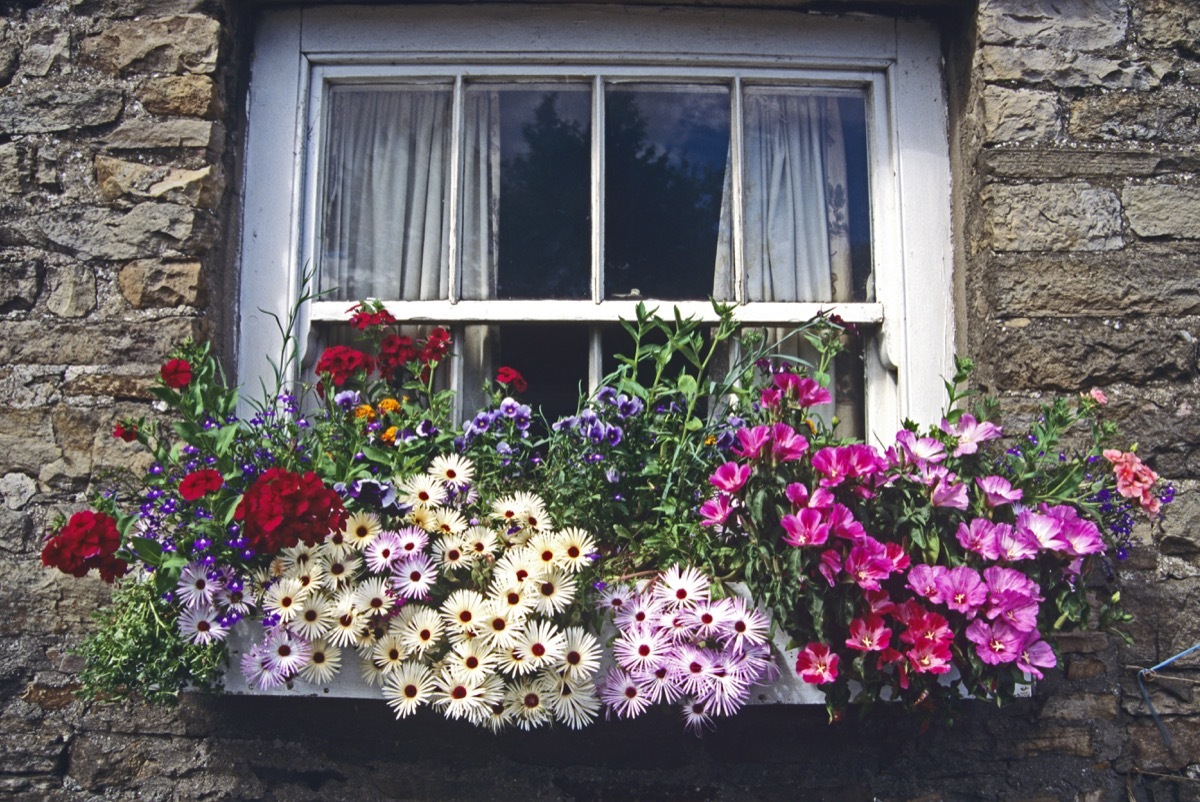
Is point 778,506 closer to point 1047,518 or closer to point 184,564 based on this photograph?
point 1047,518

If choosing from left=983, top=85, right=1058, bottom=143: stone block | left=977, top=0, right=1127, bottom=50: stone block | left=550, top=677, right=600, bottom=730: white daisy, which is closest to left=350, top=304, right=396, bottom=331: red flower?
left=550, top=677, right=600, bottom=730: white daisy

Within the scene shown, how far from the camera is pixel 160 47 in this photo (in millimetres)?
2467

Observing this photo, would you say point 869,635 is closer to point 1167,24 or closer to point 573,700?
point 573,700

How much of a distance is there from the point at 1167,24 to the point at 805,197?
95cm

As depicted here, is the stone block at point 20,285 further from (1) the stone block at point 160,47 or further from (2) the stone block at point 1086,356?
(2) the stone block at point 1086,356

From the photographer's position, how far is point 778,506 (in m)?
1.94

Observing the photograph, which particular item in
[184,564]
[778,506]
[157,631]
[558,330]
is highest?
[558,330]

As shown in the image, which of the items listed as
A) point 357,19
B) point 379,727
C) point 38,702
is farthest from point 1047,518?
point 38,702

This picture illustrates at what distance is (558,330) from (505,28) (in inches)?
32.2

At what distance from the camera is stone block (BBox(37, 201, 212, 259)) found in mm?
2385

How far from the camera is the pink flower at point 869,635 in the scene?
73.2 inches

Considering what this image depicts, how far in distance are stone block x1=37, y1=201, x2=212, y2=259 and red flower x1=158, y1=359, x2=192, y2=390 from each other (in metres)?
0.45

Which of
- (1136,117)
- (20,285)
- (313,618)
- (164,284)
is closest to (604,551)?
(313,618)

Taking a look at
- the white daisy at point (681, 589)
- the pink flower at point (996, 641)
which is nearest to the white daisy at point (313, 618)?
the white daisy at point (681, 589)
